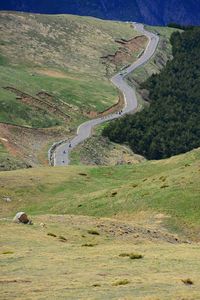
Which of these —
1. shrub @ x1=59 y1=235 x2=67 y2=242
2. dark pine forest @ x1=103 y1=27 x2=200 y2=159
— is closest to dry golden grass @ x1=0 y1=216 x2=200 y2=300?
shrub @ x1=59 y1=235 x2=67 y2=242

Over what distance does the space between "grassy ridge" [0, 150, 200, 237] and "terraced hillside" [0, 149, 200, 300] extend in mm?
119

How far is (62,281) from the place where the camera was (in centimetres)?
2938

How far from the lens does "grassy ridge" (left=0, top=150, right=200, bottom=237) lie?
5644cm

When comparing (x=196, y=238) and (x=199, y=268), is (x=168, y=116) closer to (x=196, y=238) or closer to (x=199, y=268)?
(x=196, y=238)

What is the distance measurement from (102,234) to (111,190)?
775 inches

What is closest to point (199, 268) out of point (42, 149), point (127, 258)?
point (127, 258)

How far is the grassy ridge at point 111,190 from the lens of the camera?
56.4m

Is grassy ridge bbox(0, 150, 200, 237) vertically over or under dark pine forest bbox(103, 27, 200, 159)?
over

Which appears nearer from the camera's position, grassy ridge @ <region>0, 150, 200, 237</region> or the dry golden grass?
the dry golden grass

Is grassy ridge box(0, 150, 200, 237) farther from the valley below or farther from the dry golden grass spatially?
the dry golden grass

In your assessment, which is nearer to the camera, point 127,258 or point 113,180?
point 127,258

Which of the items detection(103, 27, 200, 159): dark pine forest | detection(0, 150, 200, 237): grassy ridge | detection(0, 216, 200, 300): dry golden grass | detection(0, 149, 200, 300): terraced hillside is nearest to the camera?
detection(0, 216, 200, 300): dry golden grass

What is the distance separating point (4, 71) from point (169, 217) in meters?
136

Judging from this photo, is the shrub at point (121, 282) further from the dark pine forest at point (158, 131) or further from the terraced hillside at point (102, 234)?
the dark pine forest at point (158, 131)
